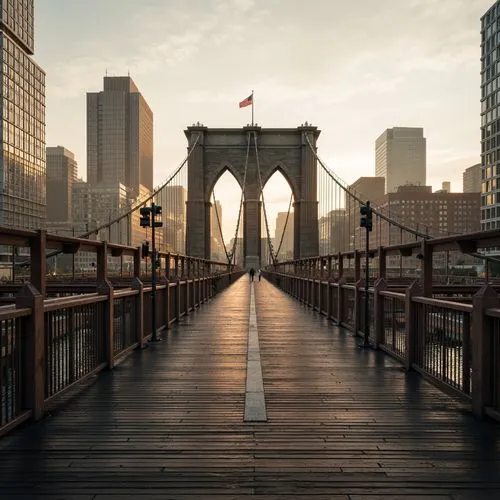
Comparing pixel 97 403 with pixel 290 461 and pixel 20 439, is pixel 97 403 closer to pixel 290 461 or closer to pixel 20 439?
pixel 20 439

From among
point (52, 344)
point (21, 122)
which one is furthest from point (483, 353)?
point (21, 122)

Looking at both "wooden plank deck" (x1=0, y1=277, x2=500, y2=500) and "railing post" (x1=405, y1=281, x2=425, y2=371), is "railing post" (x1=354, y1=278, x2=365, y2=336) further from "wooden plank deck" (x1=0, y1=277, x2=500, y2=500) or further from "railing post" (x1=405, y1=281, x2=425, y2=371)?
"wooden plank deck" (x1=0, y1=277, x2=500, y2=500)

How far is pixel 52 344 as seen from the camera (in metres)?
5.04

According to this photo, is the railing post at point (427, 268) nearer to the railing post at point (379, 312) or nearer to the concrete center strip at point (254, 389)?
the railing post at point (379, 312)

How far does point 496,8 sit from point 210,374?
90403 millimetres

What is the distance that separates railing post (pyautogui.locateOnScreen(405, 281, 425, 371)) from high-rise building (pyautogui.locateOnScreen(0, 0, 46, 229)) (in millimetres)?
93457

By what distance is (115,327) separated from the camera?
24.8 feet

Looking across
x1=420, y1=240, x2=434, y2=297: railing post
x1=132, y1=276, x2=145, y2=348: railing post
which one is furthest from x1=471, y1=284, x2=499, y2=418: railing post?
x1=132, y1=276, x2=145, y2=348: railing post

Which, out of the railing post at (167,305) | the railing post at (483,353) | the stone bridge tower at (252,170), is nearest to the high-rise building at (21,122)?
the stone bridge tower at (252,170)

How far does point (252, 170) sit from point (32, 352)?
222 ft

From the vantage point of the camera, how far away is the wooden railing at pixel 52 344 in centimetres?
440

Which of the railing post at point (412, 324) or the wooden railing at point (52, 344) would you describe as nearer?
the wooden railing at point (52, 344)

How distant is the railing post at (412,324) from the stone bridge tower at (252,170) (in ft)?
191

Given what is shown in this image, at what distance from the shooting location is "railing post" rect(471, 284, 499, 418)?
461 centimetres
